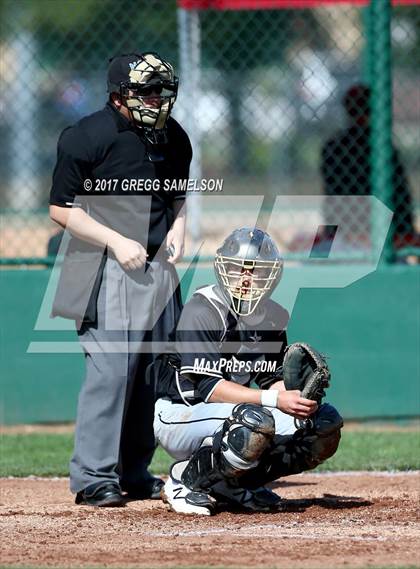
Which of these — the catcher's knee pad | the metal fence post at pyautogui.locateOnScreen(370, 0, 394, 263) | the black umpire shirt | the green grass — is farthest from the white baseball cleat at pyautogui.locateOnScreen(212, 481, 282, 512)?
the metal fence post at pyautogui.locateOnScreen(370, 0, 394, 263)

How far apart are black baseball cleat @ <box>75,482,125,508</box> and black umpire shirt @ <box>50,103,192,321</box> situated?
2.74ft

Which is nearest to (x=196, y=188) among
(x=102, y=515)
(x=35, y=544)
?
(x=102, y=515)

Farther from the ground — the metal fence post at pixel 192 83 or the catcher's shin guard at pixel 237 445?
the metal fence post at pixel 192 83

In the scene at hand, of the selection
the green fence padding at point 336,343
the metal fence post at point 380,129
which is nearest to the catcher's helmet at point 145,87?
the green fence padding at point 336,343

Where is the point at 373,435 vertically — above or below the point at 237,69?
→ below

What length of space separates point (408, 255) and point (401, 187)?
102 centimetres

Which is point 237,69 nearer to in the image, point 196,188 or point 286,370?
point 196,188

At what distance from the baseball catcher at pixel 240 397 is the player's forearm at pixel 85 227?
560 mm

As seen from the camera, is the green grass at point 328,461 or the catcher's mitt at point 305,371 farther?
the green grass at point 328,461

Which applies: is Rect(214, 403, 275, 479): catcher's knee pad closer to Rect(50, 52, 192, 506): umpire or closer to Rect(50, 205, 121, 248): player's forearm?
Rect(50, 52, 192, 506): umpire

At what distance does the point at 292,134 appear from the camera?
23312 mm

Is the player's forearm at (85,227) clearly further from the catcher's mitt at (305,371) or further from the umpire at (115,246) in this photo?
the catcher's mitt at (305,371)

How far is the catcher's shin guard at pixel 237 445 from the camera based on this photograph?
519 centimetres

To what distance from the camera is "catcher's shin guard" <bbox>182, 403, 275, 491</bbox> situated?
519 cm
